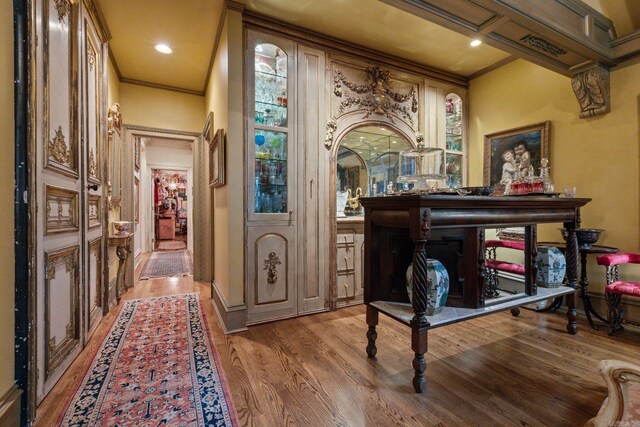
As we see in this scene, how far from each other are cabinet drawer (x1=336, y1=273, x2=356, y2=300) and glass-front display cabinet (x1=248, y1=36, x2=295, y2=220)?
0.97 m

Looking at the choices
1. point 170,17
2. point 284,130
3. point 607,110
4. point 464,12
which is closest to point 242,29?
point 170,17

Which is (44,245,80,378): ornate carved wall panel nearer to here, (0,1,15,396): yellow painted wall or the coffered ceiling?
(0,1,15,396): yellow painted wall

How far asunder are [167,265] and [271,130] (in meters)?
4.14

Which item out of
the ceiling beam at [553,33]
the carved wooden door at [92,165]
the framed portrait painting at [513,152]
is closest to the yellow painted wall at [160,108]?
the carved wooden door at [92,165]

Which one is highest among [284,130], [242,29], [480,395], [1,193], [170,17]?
[170,17]

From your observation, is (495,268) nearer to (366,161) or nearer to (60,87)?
(366,161)

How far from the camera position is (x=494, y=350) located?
2.23 m

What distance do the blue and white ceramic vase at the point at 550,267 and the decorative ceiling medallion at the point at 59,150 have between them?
12.3 ft

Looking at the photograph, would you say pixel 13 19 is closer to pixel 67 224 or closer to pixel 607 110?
pixel 67 224

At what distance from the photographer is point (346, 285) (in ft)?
10.9

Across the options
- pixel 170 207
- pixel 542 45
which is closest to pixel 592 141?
pixel 542 45

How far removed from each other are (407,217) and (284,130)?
5.57 feet

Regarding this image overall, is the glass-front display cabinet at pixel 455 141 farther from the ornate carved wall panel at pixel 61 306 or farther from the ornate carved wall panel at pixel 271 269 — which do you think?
the ornate carved wall panel at pixel 61 306

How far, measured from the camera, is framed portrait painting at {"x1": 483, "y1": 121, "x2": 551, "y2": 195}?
11.0 feet
